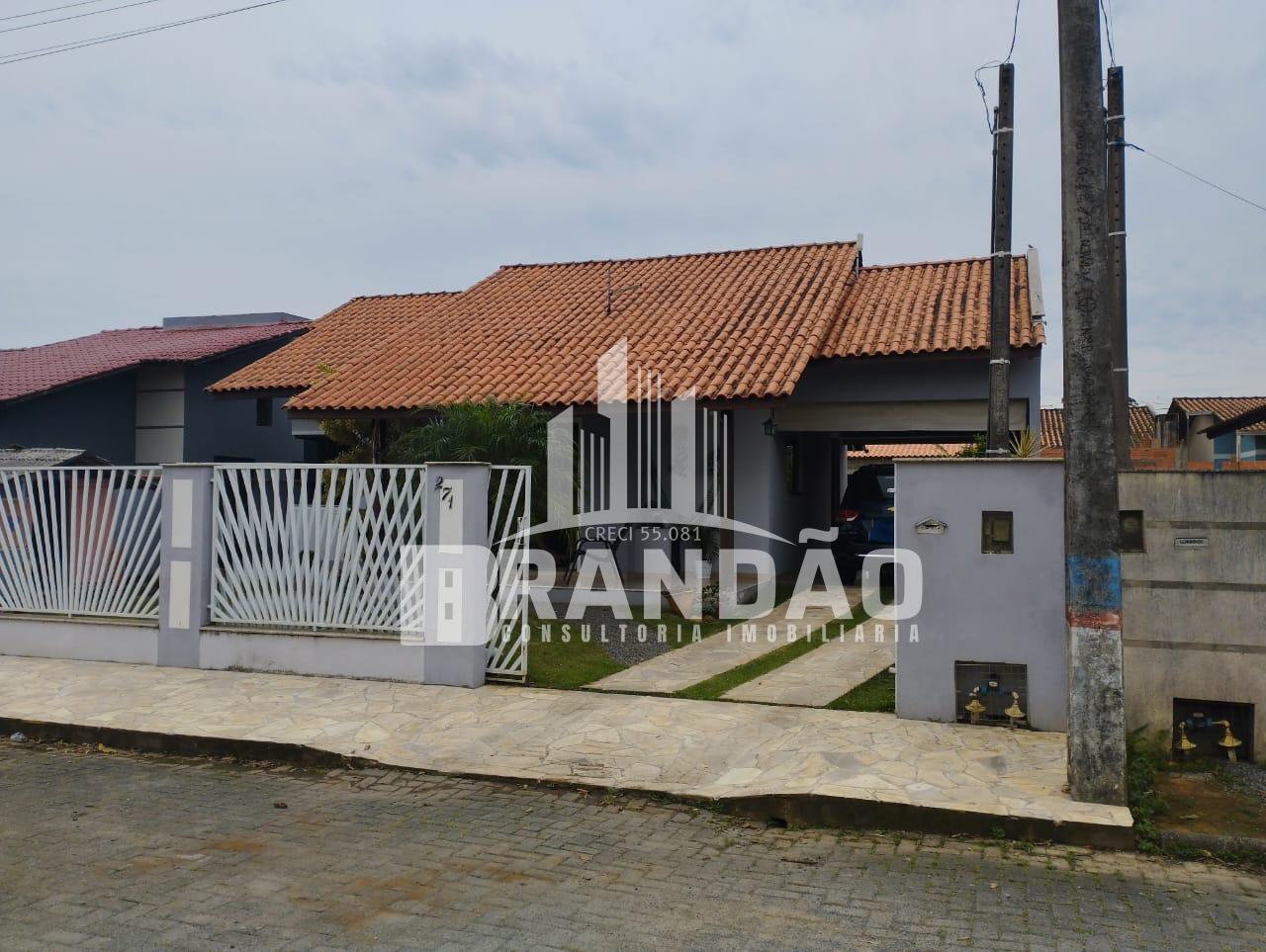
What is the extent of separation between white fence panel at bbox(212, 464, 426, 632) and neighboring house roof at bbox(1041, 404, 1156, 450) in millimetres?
27366

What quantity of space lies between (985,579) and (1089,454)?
5.39 feet

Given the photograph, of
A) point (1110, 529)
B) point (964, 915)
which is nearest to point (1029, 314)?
point (1110, 529)

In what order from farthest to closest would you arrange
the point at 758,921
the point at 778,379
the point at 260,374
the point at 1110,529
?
the point at 260,374 → the point at 778,379 → the point at 1110,529 → the point at 758,921

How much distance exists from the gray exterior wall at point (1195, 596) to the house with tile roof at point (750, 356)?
6255 millimetres

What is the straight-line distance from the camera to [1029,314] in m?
13.9

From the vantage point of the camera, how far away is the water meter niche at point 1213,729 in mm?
5934

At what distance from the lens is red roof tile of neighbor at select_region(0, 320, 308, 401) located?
17672 millimetres

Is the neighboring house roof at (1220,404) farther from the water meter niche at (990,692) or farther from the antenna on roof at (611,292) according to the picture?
the water meter niche at (990,692)

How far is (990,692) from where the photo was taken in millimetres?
6688

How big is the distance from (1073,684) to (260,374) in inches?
576

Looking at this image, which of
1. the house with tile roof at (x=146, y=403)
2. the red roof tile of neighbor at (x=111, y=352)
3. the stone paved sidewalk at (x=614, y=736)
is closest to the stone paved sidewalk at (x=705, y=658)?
the stone paved sidewalk at (x=614, y=736)

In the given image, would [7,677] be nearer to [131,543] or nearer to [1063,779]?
[131,543]

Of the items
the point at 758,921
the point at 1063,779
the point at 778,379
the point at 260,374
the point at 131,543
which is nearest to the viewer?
the point at 758,921

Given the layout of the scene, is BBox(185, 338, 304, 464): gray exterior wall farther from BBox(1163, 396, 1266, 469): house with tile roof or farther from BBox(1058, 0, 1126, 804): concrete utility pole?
BBox(1163, 396, 1266, 469): house with tile roof
